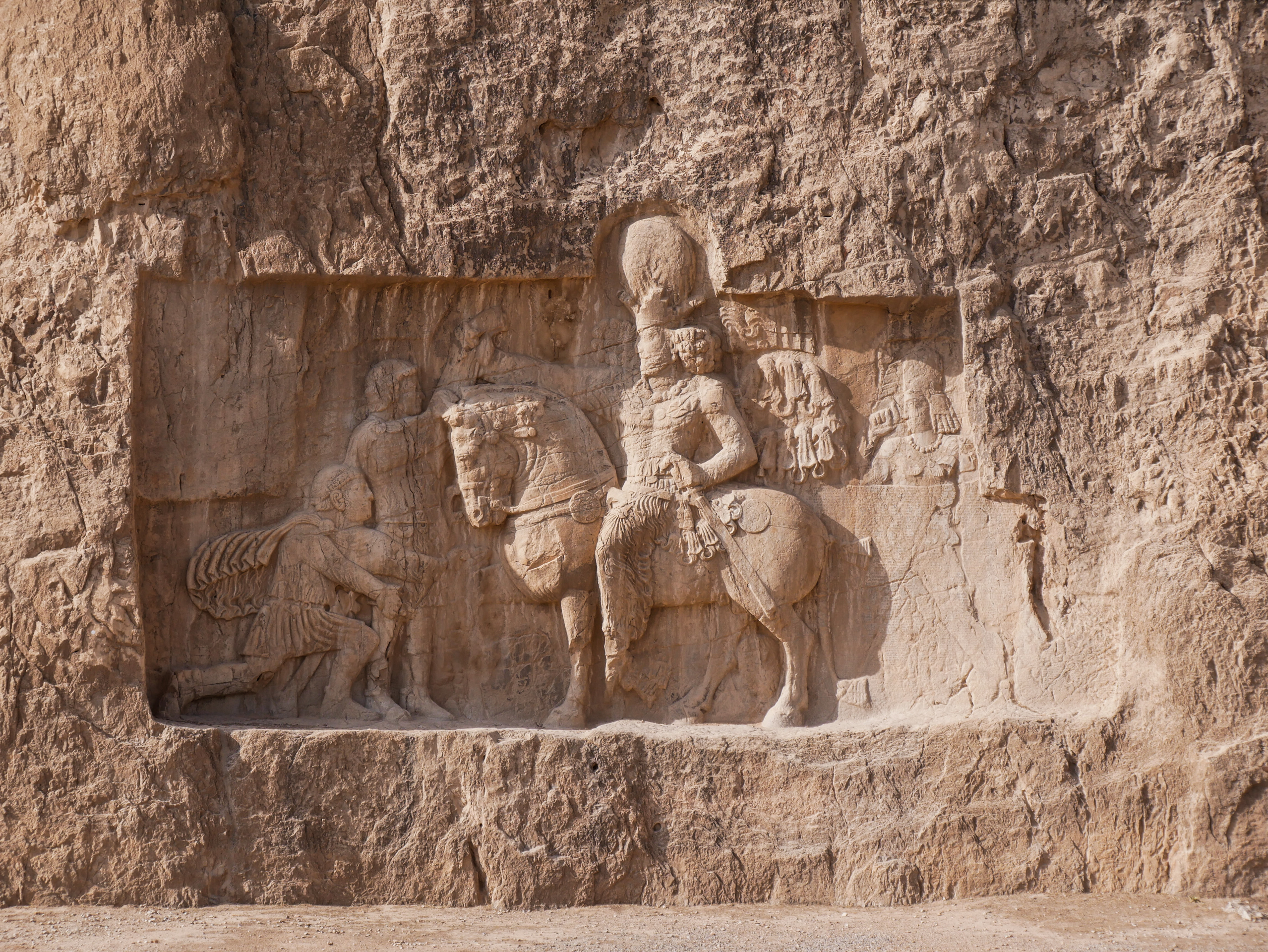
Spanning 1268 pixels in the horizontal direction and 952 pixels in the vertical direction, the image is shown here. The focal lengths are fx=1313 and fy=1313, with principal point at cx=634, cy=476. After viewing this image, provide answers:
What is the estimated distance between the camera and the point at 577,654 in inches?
225

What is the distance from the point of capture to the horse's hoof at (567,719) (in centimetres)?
563

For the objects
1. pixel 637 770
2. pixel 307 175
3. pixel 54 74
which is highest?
pixel 54 74

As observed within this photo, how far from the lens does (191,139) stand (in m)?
5.41

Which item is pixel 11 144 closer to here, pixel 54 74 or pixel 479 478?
pixel 54 74

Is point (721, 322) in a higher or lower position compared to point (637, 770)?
higher

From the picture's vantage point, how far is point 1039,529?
5578mm

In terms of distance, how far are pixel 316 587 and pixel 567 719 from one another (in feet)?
4.01

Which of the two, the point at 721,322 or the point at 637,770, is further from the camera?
the point at 721,322

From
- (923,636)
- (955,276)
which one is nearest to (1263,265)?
(955,276)

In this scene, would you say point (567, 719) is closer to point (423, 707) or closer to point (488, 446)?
point (423, 707)

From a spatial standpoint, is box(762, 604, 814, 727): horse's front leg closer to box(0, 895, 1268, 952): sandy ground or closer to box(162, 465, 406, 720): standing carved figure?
box(0, 895, 1268, 952): sandy ground

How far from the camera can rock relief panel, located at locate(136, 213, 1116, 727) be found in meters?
5.59

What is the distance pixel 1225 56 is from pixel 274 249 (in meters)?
4.06

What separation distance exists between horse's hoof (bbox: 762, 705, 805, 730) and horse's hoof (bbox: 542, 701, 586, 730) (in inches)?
31.0
